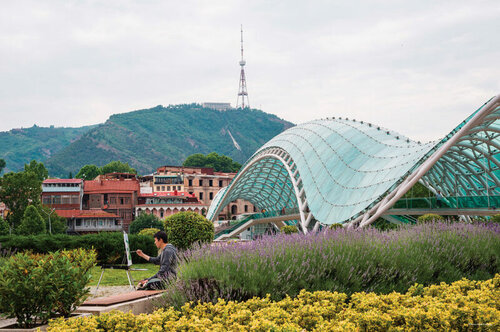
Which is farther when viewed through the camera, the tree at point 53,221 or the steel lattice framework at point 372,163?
the tree at point 53,221

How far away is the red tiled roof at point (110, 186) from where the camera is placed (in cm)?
11119

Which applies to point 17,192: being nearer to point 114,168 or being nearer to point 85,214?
point 85,214

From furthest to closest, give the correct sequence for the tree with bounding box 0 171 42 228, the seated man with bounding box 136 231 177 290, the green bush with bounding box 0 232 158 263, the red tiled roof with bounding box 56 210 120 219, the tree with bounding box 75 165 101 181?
the tree with bounding box 75 165 101 181 < the red tiled roof with bounding box 56 210 120 219 < the tree with bounding box 0 171 42 228 < the green bush with bounding box 0 232 158 263 < the seated man with bounding box 136 231 177 290

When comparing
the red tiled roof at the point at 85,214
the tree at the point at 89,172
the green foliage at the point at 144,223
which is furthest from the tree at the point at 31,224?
the tree at the point at 89,172

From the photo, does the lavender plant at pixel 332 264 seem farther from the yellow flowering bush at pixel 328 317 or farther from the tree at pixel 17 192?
the tree at pixel 17 192

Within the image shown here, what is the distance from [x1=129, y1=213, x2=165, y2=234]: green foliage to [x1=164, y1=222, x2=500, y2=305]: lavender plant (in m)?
85.9

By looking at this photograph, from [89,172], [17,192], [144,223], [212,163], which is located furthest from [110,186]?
[212,163]

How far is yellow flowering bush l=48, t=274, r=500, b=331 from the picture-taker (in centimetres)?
701

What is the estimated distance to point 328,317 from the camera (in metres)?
8.16

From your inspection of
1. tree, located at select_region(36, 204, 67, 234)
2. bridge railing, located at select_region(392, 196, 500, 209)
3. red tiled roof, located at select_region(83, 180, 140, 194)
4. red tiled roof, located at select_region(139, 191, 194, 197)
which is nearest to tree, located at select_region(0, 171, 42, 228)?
tree, located at select_region(36, 204, 67, 234)

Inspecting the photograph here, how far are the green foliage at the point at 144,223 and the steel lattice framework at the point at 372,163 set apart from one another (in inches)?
1682

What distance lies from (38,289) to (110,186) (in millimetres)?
107875

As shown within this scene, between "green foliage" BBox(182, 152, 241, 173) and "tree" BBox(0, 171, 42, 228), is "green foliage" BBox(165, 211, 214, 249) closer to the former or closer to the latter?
"tree" BBox(0, 171, 42, 228)

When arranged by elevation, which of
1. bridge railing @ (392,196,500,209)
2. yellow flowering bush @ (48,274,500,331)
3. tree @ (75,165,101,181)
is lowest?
bridge railing @ (392,196,500,209)
